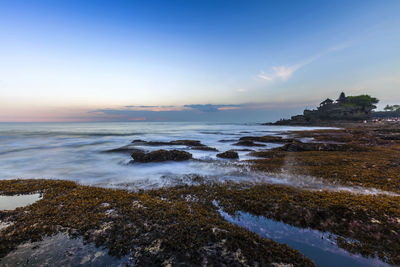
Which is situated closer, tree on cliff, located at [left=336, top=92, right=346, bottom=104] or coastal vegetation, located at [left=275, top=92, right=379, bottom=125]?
coastal vegetation, located at [left=275, top=92, right=379, bottom=125]

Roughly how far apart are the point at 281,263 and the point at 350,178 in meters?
6.09

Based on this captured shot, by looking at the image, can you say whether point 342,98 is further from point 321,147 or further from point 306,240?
point 306,240

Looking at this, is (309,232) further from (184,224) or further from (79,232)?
(79,232)

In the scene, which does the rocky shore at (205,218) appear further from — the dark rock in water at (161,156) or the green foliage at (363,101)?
the green foliage at (363,101)

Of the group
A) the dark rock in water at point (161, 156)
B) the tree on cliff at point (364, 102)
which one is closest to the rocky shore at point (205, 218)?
the dark rock in water at point (161, 156)

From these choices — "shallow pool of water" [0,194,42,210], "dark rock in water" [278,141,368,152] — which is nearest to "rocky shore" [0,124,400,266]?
"shallow pool of water" [0,194,42,210]

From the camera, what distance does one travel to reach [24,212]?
430cm

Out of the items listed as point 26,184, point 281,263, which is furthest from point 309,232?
point 26,184

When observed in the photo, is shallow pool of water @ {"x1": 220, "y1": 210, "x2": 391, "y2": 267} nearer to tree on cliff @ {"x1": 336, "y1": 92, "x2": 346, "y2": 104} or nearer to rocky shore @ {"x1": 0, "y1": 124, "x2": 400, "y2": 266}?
rocky shore @ {"x1": 0, "y1": 124, "x2": 400, "y2": 266}

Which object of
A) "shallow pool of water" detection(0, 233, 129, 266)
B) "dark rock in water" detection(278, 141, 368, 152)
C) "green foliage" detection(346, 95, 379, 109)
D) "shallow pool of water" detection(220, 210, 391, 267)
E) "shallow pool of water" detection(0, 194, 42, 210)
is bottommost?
"shallow pool of water" detection(0, 194, 42, 210)

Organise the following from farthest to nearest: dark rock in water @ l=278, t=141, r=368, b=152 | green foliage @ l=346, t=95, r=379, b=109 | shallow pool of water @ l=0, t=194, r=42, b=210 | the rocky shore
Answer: green foliage @ l=346, t=95, r=379, b=109, dark rock in water @ l=278, t=141, r=368, b=152, shallow pool of water @ l=0, t=194, r=42, b=210, the rocky shore

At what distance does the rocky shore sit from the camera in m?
3.03

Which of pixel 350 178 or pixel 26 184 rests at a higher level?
pixel 350 178

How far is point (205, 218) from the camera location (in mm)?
3994
